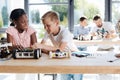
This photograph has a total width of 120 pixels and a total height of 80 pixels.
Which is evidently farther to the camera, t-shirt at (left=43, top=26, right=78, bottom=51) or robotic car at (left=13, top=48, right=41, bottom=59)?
t-shirt at (left=43, top=26, right=78, bottom=51)

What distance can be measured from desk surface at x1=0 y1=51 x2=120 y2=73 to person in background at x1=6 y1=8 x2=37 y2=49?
69cm

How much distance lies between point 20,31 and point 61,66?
3.44 feet

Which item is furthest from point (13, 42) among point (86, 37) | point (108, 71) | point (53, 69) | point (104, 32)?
point (104, 32)

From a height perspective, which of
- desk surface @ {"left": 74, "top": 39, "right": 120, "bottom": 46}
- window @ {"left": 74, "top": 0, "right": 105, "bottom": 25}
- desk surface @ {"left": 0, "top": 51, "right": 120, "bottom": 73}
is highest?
window @ {"left": 74, "top": 0, "right": 105, "bottom": 25}

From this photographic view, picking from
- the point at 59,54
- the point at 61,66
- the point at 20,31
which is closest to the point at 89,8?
the point at 20,31

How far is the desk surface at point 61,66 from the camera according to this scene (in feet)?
6.24

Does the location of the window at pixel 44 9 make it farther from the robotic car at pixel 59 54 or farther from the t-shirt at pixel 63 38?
the robotic car at pixel 59 54

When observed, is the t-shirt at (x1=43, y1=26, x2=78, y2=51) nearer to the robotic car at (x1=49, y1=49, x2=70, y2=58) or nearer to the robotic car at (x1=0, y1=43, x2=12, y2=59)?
the robotic car at (x1=49, y1=49, x2=70, y2=58)

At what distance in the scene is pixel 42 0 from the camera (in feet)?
21.5

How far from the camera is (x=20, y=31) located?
285 cm

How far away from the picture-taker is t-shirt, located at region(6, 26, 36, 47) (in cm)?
281

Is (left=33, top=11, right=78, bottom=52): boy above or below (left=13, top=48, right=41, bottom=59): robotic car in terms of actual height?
above

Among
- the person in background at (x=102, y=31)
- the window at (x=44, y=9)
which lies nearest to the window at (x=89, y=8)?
the window at (x=44, y=9)

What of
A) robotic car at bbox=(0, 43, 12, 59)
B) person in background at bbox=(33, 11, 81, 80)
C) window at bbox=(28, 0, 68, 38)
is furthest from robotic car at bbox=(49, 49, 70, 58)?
window at bbox=(28, 0, 68, 38)
